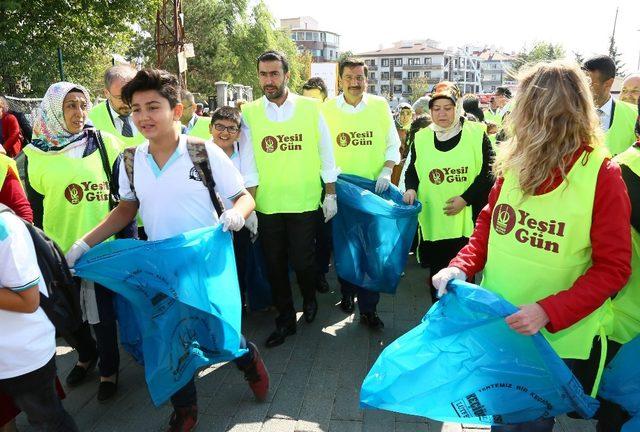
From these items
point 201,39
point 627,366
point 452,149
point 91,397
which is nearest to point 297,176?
point 452,149

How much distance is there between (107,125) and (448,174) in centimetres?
254

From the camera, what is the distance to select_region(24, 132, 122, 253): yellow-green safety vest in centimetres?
277

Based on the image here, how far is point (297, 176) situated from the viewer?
3.42 m

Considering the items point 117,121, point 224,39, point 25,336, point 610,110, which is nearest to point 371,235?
point 117,121

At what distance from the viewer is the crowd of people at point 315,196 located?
64.8 inches

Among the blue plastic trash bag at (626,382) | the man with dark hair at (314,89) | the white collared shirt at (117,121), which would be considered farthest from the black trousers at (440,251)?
the man with dark hair at (314,89)

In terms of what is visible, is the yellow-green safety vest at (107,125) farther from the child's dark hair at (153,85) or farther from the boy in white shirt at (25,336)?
the boy in white shirt at (25,336)

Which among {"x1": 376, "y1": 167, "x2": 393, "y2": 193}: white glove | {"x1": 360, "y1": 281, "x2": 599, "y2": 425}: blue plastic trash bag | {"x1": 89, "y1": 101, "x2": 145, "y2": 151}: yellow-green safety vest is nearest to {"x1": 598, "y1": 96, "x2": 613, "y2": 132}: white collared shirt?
{"x1": 376, "y1": 167, "x2": 393, "y2": 193}: white glove

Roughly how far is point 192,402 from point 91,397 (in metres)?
0.86

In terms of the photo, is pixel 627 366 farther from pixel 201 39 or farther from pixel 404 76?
pixel 404 76

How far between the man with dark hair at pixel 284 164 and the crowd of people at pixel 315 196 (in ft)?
0.03

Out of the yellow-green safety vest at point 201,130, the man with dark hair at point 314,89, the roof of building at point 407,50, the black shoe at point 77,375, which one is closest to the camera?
the black shoe at point 77,375

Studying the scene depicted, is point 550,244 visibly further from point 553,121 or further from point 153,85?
point 153,85

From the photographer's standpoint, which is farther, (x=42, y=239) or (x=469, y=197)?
(x=469, y=197)
